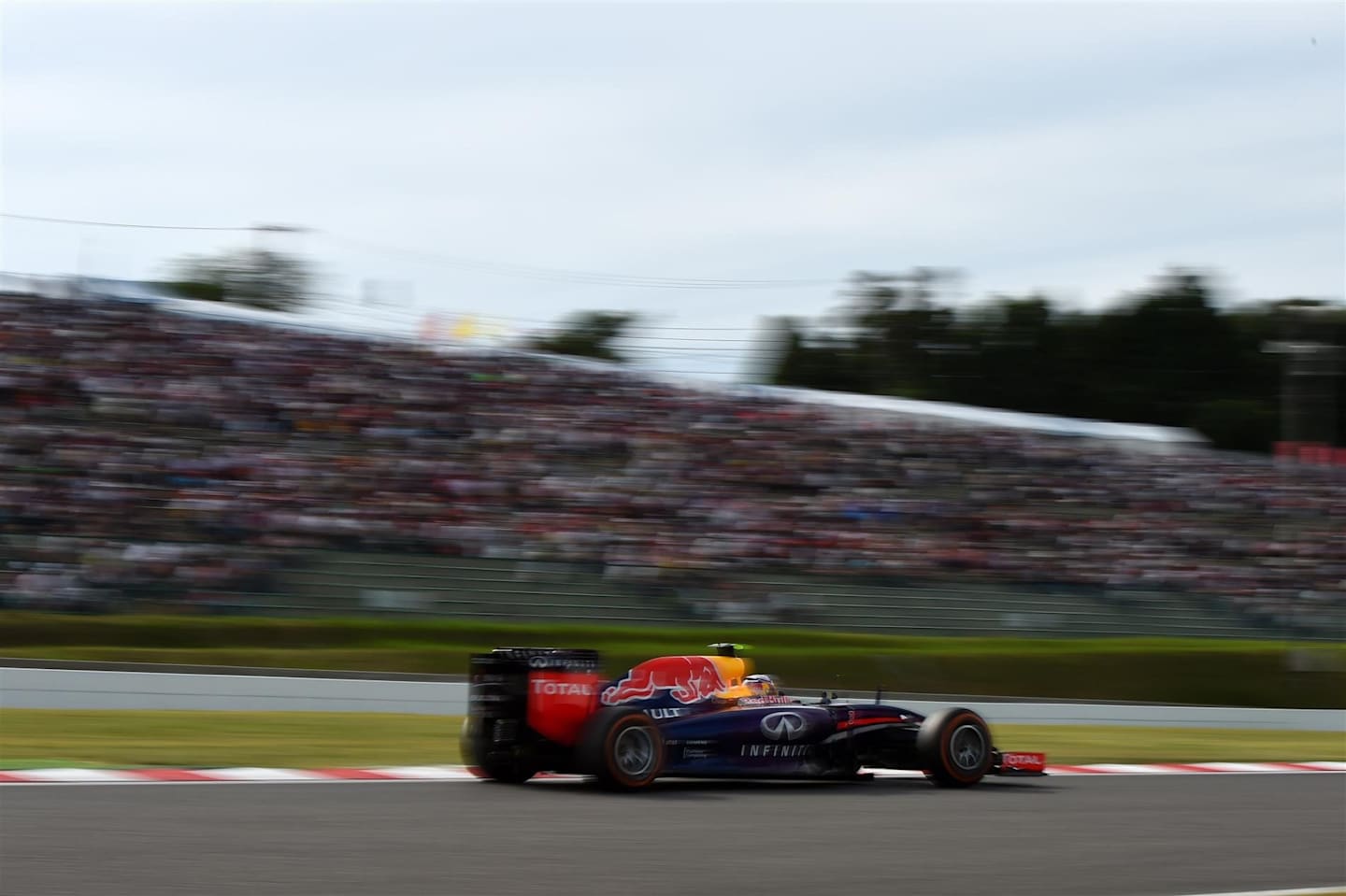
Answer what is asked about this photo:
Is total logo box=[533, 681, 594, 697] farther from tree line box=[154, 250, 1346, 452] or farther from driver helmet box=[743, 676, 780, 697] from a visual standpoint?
tree line box=[154, 250, 1346, 452]

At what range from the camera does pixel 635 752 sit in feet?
28.7

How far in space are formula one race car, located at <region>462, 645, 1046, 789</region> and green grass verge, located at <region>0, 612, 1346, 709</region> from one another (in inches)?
357

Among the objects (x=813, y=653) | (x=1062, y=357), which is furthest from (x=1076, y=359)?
(x=813, y=653)

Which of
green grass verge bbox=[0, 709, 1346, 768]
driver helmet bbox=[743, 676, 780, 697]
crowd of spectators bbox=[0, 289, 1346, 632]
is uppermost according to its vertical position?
crowd of spectators bbox=[0, 289, 1346, 632]

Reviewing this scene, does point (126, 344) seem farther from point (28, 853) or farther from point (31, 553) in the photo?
point (28, 853)

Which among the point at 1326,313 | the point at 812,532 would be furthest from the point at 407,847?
the point at 1326,313

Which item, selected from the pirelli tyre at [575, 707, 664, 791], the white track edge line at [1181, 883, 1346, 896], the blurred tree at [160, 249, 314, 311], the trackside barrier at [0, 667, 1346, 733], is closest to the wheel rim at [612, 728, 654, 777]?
the pirelli tyre at [575, 707, 664, 791]

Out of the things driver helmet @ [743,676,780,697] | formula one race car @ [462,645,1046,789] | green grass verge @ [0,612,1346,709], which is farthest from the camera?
green grass verge @ [0,612,1346,709]

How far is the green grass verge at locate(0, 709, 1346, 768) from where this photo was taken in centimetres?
1051

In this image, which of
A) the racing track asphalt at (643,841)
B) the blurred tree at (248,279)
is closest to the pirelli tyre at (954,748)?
the racing track asphalt at (643,841)

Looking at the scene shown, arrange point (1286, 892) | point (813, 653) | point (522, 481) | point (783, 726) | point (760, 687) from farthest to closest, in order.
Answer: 1. point (522, 481)
2. point (813, 653)
3. point (760, 687)
4. point (783, 726)
5. point (1286, 892)

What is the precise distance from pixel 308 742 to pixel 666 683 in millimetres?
4198

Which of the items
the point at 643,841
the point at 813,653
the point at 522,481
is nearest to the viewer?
the point at 643,841

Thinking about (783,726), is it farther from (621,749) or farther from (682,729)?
(621,749)
